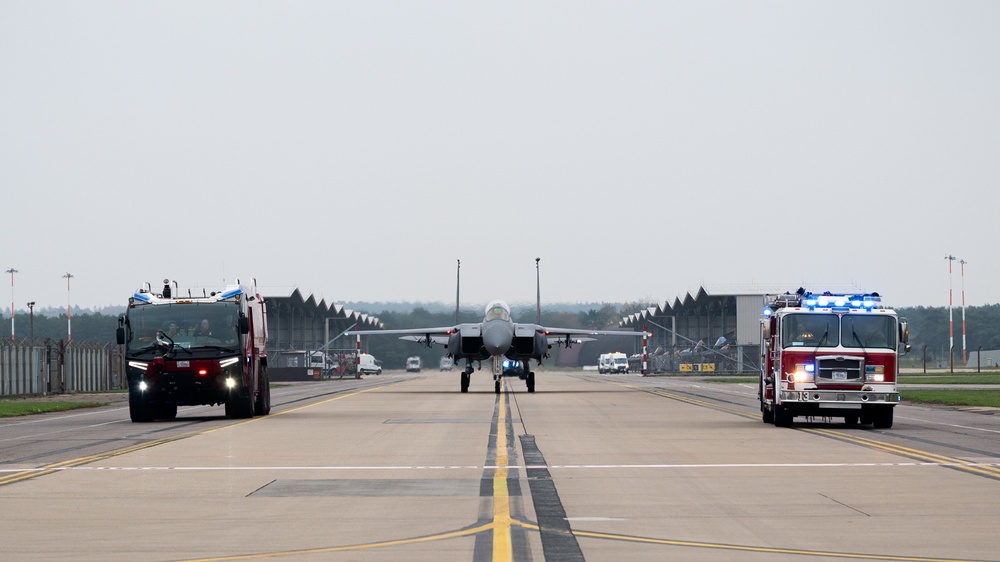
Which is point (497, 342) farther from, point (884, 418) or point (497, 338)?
point (884, 418)

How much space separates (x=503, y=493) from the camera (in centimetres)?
1346

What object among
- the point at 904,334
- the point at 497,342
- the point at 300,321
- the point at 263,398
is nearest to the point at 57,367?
the point at 497,342

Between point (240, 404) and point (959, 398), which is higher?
point (240, 404)

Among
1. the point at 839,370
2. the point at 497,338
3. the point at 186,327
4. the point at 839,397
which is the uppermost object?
the point at 186,327

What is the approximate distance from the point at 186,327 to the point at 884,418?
1522cm

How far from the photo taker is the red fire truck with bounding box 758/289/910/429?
24.8 metres

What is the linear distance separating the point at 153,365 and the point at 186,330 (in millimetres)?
1091

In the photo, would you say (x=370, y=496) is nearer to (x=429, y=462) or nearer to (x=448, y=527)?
(x=448, y=527)

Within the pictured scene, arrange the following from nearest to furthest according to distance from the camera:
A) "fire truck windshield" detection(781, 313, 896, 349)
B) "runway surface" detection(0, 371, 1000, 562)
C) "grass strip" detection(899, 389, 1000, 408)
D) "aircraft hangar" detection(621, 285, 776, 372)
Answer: "runway surface" detection(0, 371, 1000, 562)
"fire truck windshield" detection(781, 313, 896, 349)
"grass strip" detection(899, 389, 1000, 408)
"aircraft hangar" detection(621, 285, 776, 372)

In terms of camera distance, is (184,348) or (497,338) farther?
(497,338)

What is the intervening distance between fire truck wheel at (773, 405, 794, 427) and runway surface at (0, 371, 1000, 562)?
2.04 feet

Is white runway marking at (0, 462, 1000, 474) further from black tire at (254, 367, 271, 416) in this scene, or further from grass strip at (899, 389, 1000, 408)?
grass strip at (899, 389, 1000, 408)

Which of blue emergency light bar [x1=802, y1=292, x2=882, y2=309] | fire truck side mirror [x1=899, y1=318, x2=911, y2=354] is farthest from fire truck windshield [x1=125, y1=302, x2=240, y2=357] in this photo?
fire truck side mirror [x1=899, y1=318, x2=911, y2=354]

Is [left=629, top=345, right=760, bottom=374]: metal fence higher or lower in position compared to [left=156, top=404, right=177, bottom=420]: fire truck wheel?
lower
